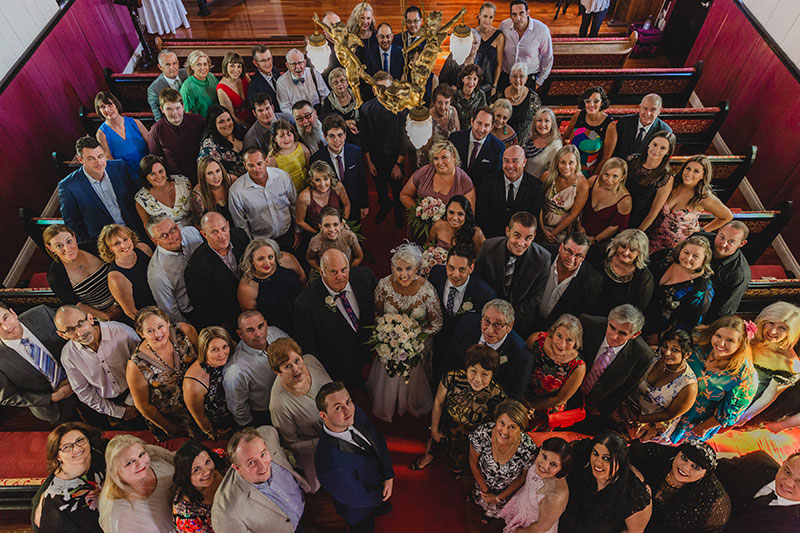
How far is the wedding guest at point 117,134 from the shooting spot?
503cm

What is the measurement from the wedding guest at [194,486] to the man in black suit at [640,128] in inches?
188

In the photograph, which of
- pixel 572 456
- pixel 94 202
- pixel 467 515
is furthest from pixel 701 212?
pixel 94 202

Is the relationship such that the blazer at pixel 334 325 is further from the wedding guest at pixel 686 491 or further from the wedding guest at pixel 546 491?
the wedding guest at pixel 686 491

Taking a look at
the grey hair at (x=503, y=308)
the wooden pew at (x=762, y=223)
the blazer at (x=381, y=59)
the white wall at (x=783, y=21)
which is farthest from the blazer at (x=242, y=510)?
the white wall at (x=783, y=21)

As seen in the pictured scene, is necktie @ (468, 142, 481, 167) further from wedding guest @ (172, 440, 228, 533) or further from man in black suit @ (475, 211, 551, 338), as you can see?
wedding guest @ (172, 440, 228, 533)

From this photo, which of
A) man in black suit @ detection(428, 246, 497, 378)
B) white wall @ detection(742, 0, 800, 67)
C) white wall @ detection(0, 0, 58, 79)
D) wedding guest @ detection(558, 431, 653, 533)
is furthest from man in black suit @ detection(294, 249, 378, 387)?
white wall @ detection(742, 0, 800, 67)

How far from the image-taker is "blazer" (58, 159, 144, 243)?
457cm

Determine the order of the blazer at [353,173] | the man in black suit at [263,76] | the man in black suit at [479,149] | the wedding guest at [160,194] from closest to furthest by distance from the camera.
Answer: the wedding guest at [160,194], the man in black suit at [479,149], the blazer at [353,173], the man in black suit at [263,76]

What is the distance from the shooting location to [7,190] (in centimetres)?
592

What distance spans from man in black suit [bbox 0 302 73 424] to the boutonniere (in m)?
2.17

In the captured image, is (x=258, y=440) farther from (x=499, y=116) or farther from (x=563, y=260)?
(x=499, y=116)

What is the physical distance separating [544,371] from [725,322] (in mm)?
1289

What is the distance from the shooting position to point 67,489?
289 centimetres

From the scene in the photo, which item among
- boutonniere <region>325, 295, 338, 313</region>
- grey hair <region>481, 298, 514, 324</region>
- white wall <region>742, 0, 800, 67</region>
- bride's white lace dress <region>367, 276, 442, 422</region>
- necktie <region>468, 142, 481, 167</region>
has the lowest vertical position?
bride's white lace dress <region>367, 276, 442, 422</region>
